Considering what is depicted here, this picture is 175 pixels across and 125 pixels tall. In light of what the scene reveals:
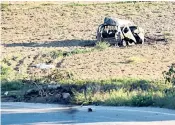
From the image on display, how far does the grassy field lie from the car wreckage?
78 cm

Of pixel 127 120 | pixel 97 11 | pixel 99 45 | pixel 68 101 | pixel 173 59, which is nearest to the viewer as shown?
pixel 127 120

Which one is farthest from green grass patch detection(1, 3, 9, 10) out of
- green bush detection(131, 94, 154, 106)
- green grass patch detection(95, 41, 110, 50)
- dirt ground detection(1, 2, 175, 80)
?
green bush detection(131, 94, 154, 106)

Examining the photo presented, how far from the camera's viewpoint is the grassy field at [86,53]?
1700cm

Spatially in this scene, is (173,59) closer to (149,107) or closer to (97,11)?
(149,107)

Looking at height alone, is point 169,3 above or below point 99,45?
above

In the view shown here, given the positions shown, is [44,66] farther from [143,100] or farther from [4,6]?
[4,6]

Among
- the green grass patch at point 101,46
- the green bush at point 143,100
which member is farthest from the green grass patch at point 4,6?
the green bush at point 143,100

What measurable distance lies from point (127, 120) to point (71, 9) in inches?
1072

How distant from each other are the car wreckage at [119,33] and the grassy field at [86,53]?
78 cm

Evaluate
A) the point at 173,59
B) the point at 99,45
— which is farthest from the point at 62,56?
the point at 173,59

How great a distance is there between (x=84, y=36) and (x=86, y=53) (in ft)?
17.3

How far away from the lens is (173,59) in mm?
24719

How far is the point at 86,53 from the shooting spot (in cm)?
2656

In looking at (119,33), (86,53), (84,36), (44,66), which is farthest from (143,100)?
(84,36)
